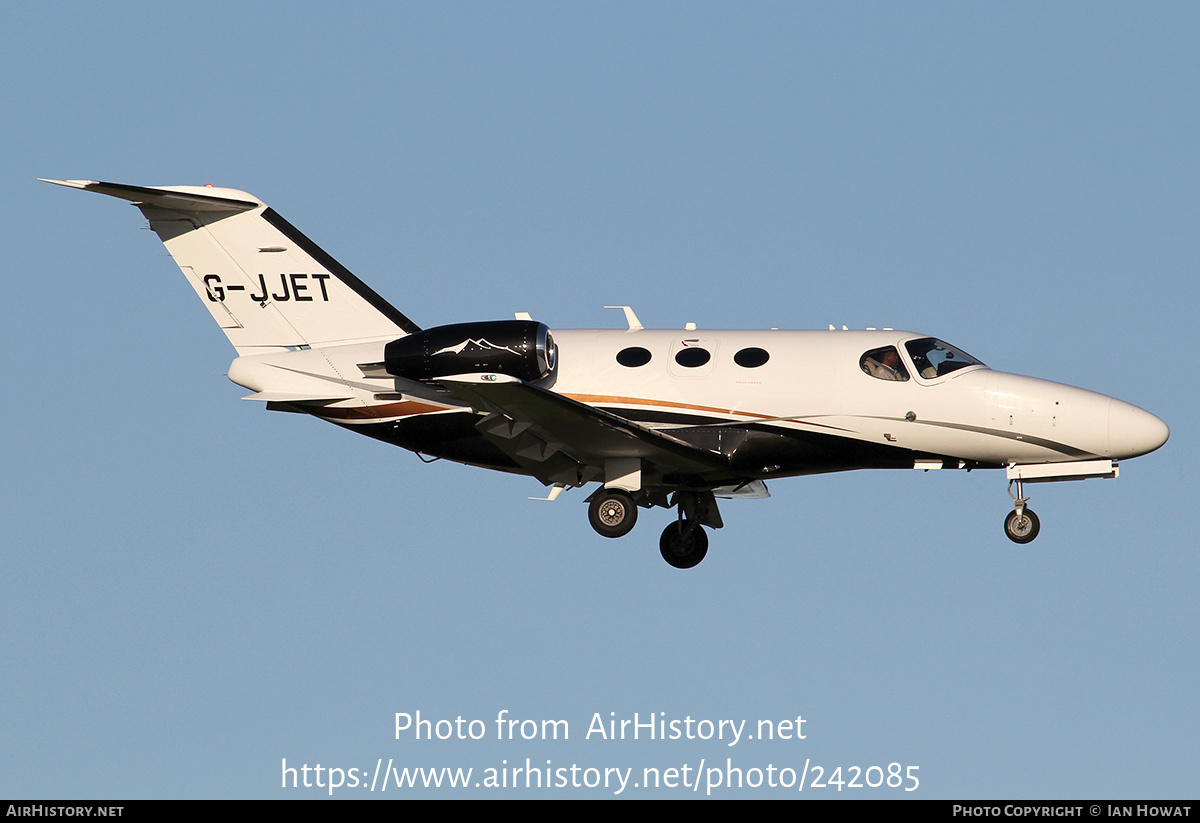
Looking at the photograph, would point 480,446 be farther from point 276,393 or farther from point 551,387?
point 276,393

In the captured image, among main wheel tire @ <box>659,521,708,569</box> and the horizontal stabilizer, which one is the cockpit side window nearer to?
main wheel tire @ <box>659,521,708,569</box>

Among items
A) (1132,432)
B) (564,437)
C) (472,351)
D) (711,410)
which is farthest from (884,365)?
(472,351)

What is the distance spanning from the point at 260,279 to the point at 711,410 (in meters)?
8.18

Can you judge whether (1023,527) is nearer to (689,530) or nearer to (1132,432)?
(1132,432)

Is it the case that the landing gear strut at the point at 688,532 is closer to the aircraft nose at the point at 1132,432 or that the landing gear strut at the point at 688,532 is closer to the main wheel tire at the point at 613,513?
the main wheel tire at the point at 613,513

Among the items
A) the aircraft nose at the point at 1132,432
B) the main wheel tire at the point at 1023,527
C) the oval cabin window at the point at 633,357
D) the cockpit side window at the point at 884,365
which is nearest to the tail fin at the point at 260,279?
the oval cabin window at the point at 633,357

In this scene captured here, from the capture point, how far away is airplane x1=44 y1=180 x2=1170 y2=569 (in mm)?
22438

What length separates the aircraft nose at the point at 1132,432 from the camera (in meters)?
22.5

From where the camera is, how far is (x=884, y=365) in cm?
2284

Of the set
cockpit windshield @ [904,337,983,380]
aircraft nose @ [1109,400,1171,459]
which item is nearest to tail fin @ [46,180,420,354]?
cockpit windshield @ [904,337,983,380]

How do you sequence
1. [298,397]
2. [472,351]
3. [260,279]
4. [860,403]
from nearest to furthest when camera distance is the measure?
[472,351], [860,403], [298,397], [260,279]

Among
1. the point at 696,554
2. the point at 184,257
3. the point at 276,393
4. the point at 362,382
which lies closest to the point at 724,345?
the point at 696,554

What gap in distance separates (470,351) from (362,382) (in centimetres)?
261

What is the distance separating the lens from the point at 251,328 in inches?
977
